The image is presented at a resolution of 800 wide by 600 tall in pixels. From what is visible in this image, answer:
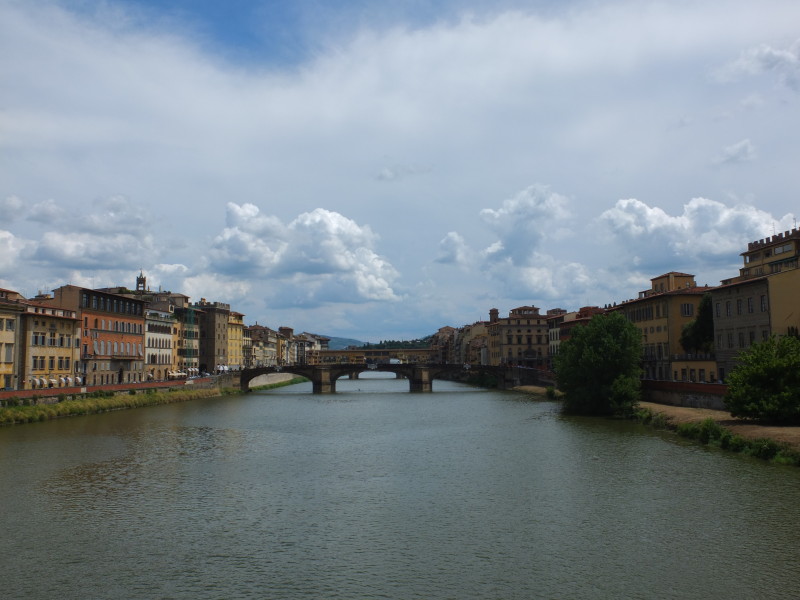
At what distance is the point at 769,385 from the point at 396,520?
80.7 feet

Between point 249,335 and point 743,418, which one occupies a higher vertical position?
point 249,335

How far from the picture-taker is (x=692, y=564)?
1867 cm

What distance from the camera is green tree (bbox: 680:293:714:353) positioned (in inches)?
2549

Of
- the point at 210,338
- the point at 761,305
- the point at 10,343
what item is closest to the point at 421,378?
the point at 210,338

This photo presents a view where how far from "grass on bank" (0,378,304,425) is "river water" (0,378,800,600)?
356 inches

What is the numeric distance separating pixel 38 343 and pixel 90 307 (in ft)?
41.3

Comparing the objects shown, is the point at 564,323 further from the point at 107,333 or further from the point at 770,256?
the point at 107,333

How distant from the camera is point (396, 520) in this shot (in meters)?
23.5

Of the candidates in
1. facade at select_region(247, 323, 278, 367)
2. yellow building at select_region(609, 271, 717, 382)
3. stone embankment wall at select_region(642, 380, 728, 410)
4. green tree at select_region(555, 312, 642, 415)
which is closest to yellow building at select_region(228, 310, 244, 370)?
facade at select_region(247, 323, 278, 367)

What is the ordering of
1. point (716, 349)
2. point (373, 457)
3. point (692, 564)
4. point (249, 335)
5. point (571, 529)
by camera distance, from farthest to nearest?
point (249, 335) < point (716, 349) < point (373, 457) < point (571, 529) < point (692, 564)

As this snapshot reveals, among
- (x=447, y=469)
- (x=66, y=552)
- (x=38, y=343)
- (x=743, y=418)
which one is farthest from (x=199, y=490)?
(x=38, y=343)

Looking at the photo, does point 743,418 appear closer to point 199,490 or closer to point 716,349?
point 716,349

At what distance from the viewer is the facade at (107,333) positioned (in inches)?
2921

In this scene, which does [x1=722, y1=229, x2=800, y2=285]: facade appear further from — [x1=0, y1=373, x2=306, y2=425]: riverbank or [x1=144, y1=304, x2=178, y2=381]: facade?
[x1=144, y1=304, x2=178, y2=381]: facade
